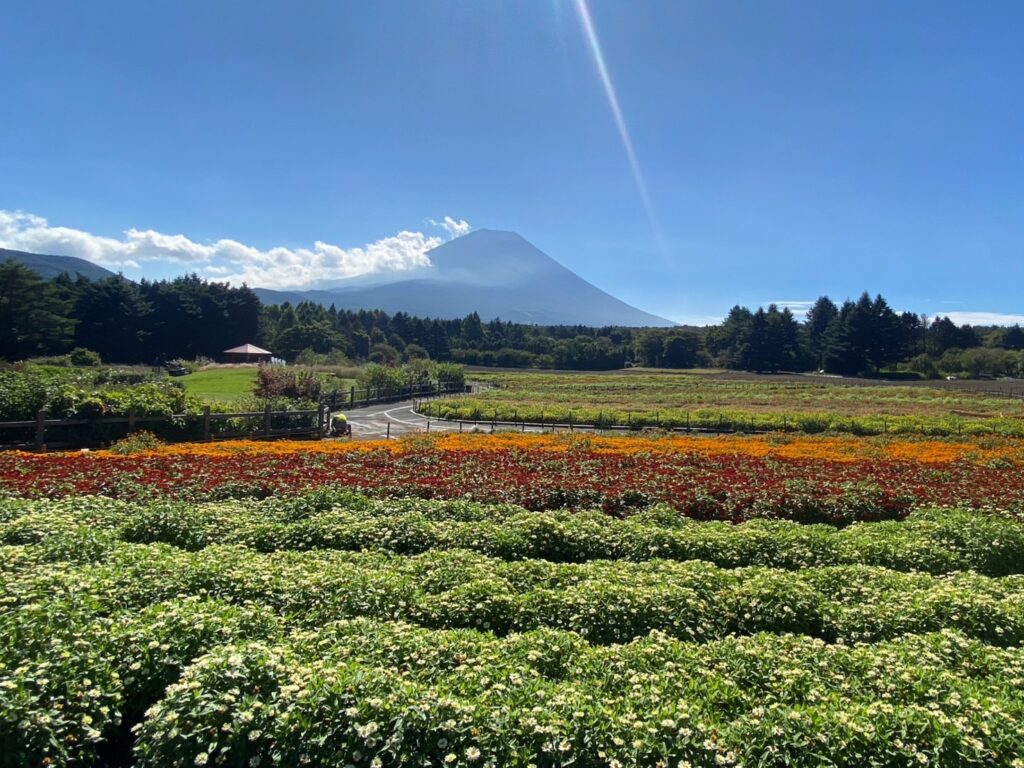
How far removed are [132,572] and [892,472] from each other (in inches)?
567

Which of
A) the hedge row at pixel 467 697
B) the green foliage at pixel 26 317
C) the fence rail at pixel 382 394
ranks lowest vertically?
the fence rail at pixel 382 394

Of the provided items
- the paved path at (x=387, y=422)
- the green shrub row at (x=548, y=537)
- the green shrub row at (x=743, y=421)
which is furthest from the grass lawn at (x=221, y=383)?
the green shrub row at (x=548, y=537)

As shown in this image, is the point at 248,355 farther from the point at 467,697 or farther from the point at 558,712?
the point at 558,712

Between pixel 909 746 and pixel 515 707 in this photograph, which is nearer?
pixel 909 746

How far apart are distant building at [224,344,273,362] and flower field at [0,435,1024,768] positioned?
183 ft

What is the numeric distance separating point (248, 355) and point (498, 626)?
218 ft

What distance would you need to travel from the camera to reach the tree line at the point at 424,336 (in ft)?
194

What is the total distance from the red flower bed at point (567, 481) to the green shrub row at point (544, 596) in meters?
4.28

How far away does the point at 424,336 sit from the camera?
109375 mm

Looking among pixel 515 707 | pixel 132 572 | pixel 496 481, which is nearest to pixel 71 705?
pixel 132 572

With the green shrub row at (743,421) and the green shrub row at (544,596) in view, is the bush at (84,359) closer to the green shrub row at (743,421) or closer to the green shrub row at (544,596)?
the green shrub row at (743,421)

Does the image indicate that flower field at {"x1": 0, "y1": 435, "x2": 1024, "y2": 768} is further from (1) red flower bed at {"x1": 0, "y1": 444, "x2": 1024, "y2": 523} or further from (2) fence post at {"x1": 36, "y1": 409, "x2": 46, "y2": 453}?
(2) fence post at {"x1": 36, "y1": 409, "x2": 46, "y2": 453}

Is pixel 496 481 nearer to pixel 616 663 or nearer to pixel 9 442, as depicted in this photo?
pixel 616 663

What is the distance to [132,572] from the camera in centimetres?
545
